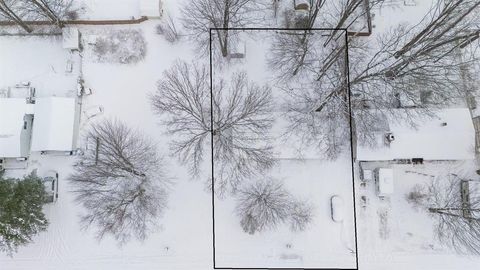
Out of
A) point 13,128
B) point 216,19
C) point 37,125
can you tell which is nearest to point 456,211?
point 216,19

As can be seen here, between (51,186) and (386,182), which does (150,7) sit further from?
(386,182)

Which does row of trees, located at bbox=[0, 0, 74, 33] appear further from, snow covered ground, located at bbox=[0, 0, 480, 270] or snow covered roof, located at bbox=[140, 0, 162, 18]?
snow covered roof, located at bbox=[140, 0, 162, 18]

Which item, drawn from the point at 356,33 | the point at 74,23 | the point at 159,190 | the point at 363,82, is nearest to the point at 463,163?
the point at 363,82

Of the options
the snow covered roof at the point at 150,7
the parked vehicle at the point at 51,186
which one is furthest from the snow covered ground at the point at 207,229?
the snow covered roof at the point at 150,7

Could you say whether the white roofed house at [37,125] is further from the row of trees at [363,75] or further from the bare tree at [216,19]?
the row of trees at [363,75]

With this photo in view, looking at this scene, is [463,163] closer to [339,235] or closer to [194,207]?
[339,235]

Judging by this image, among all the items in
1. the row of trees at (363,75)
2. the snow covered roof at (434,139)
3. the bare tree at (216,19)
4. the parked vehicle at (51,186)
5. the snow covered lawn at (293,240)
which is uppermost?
the bare tree at (216,19)
